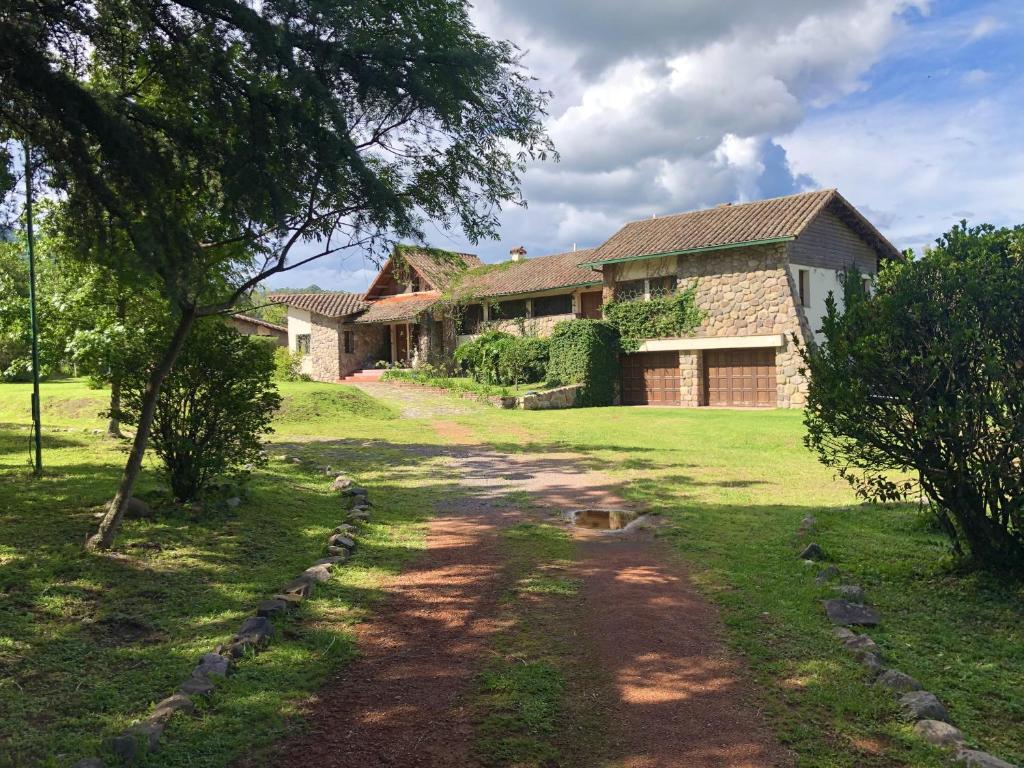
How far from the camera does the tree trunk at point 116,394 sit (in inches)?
314

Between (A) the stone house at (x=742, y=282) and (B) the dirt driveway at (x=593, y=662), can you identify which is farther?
(A) the stone house at (x=742, y=282)

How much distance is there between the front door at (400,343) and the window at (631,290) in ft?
40.0

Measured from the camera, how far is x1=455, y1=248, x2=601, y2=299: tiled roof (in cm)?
2991

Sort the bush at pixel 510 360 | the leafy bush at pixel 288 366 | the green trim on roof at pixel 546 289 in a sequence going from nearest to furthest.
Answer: the bush at pixel 510 360 → the green trim on roof at pixel 546 289 → the leafy bush at pixel 288 366

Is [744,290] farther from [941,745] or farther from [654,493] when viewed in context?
[941,745]

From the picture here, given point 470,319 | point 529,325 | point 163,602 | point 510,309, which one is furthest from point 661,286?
point 163,602

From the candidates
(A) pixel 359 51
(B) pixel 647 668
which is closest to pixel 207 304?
(A) pixel 359 51

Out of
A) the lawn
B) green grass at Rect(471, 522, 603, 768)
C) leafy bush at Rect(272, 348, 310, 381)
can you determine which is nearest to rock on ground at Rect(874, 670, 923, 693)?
the lawn

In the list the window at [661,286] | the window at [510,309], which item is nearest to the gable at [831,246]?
the window at [661,286]

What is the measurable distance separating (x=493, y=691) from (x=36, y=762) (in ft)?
7.15

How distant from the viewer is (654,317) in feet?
87.1

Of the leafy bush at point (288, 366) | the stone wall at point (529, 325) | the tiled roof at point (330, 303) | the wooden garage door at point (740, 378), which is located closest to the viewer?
the wooden garage door at point (740, 378)

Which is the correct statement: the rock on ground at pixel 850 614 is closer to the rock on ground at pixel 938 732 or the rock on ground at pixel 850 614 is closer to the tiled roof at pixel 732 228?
the rock on ground at pixel 938 732

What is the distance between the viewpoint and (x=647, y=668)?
14.5 feet
